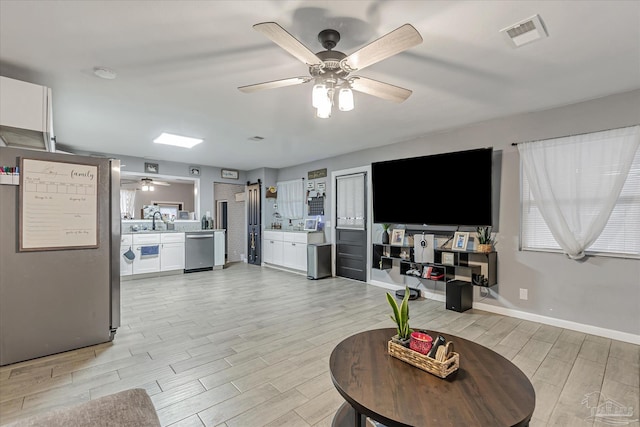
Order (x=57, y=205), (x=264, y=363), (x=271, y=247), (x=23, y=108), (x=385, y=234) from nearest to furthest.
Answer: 1. (x=23, y=108)
2. (x=264, y=363)
3. (x=57, y=205)
4. (x=385, y=234)
5. (x=271, y=247)

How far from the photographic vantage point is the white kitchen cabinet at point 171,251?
6.14 metres

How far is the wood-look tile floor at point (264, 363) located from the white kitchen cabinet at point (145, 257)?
157cm

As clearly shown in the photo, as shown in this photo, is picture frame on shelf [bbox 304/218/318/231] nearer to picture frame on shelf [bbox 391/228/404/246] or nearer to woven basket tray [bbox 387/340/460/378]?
picture frame on shelf [bbox 391/228/404/246]

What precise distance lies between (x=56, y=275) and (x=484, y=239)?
4717 millimetres

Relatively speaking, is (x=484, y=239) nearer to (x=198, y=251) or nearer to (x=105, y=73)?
(x=105, y=73)

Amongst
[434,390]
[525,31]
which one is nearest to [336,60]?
[525,31]

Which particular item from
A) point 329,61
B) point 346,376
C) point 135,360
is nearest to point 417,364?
point 346,376

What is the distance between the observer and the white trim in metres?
3.00

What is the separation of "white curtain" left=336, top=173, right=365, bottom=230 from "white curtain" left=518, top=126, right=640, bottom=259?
2.66m

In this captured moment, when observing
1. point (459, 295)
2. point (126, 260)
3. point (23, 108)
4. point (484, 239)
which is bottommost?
point (459, 295)

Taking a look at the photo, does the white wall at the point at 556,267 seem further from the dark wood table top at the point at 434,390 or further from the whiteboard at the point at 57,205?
the whiteboard at the point at 57,205

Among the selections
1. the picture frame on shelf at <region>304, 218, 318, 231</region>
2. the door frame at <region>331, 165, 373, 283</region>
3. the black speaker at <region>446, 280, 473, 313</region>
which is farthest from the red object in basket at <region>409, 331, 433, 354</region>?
the picture frame on shelf at <region>304, 218, 318, 231</region>

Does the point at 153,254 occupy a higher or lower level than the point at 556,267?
lower

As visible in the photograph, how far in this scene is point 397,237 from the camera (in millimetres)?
4789
